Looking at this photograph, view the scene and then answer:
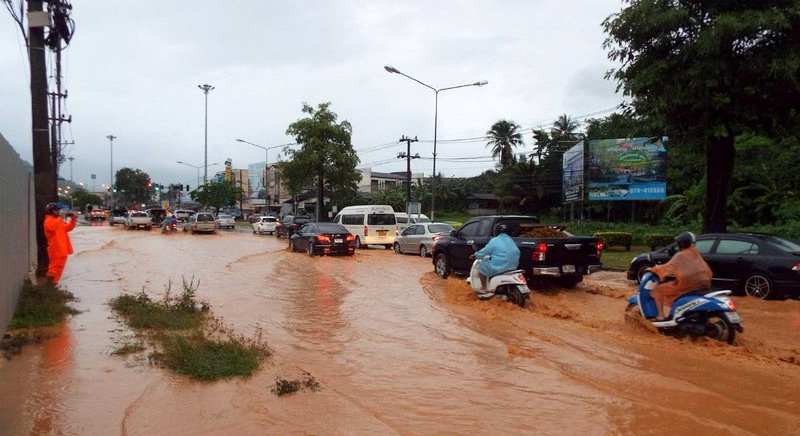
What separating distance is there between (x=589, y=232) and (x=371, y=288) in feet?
77.4

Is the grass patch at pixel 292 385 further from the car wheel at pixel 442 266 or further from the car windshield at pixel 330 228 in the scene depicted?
the car windshield at pixel 330 228

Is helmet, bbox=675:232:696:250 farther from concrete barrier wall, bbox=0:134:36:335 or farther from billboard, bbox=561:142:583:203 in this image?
billboard, bbox=561:142:583:203

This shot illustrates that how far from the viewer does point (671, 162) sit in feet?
130

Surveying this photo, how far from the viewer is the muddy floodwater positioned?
4832 millimetres

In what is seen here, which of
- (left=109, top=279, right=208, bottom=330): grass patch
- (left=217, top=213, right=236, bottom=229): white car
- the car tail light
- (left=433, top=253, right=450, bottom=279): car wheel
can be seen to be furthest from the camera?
(left=217, top=213, right=236, bottom=229): white car

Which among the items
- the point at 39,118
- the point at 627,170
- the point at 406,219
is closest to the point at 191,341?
the point at 39,118

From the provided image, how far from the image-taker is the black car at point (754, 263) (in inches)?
418

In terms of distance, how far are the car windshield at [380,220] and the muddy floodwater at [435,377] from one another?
15.5 metres

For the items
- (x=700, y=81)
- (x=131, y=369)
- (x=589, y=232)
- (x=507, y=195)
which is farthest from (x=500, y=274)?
(x=507, y=195)

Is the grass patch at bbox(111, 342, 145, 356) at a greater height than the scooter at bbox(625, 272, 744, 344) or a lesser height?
lesser

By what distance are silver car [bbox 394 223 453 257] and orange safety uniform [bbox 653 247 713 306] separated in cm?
1447

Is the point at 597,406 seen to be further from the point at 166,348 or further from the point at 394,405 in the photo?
the point at 166,348

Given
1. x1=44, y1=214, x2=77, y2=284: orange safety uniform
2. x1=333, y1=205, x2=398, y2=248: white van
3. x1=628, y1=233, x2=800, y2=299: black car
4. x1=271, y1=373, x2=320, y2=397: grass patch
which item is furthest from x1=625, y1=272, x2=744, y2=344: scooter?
x1=333, y1=205, x2=398, y2=248: white van

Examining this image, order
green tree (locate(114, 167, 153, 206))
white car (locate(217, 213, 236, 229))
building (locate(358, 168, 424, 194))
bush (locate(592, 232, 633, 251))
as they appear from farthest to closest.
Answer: green tree (locate(114, 167, 153, 206))
building (locate(358, 168, 424, 194))
white car (locate(217, 213, 236, 229))
bush (locate(592, 232, 633, 251))
